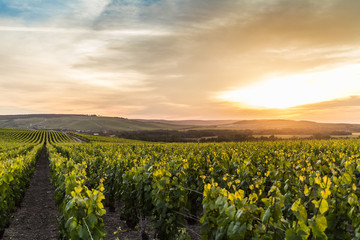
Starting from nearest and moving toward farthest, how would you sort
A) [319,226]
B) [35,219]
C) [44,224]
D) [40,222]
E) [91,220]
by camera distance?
[319,226] → [91,220] → [44,224] → [40,222] → [35,219]

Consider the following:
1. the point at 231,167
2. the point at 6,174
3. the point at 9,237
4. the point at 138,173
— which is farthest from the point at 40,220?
the point at 231,167

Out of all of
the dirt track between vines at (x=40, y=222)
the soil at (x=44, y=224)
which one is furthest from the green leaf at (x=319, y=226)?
the dirt track between vines at (x=40, y=222)

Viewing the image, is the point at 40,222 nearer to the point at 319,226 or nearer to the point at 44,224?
the point at 44,224

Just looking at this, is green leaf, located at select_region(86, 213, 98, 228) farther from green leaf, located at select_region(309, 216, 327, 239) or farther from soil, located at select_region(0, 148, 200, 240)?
green leaf, located at select_region(309, 216, 327, 239)

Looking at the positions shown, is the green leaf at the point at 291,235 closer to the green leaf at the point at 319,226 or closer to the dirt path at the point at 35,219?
the green leaf at the point at 319,226

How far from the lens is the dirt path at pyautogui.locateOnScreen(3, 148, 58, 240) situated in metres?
8.57

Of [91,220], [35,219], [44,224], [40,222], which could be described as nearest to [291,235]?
[91,220]

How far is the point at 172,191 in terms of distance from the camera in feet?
20.2

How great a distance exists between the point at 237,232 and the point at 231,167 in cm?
684

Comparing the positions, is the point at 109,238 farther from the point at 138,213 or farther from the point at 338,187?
the point at 338,187

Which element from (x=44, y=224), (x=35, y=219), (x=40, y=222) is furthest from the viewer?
(x=35, y=219)

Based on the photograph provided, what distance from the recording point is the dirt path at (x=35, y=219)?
28.1 feet

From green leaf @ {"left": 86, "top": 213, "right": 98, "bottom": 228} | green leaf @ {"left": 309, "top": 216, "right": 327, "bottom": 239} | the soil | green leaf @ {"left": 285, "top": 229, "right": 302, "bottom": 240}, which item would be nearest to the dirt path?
the soil

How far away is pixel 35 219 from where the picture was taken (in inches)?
401
